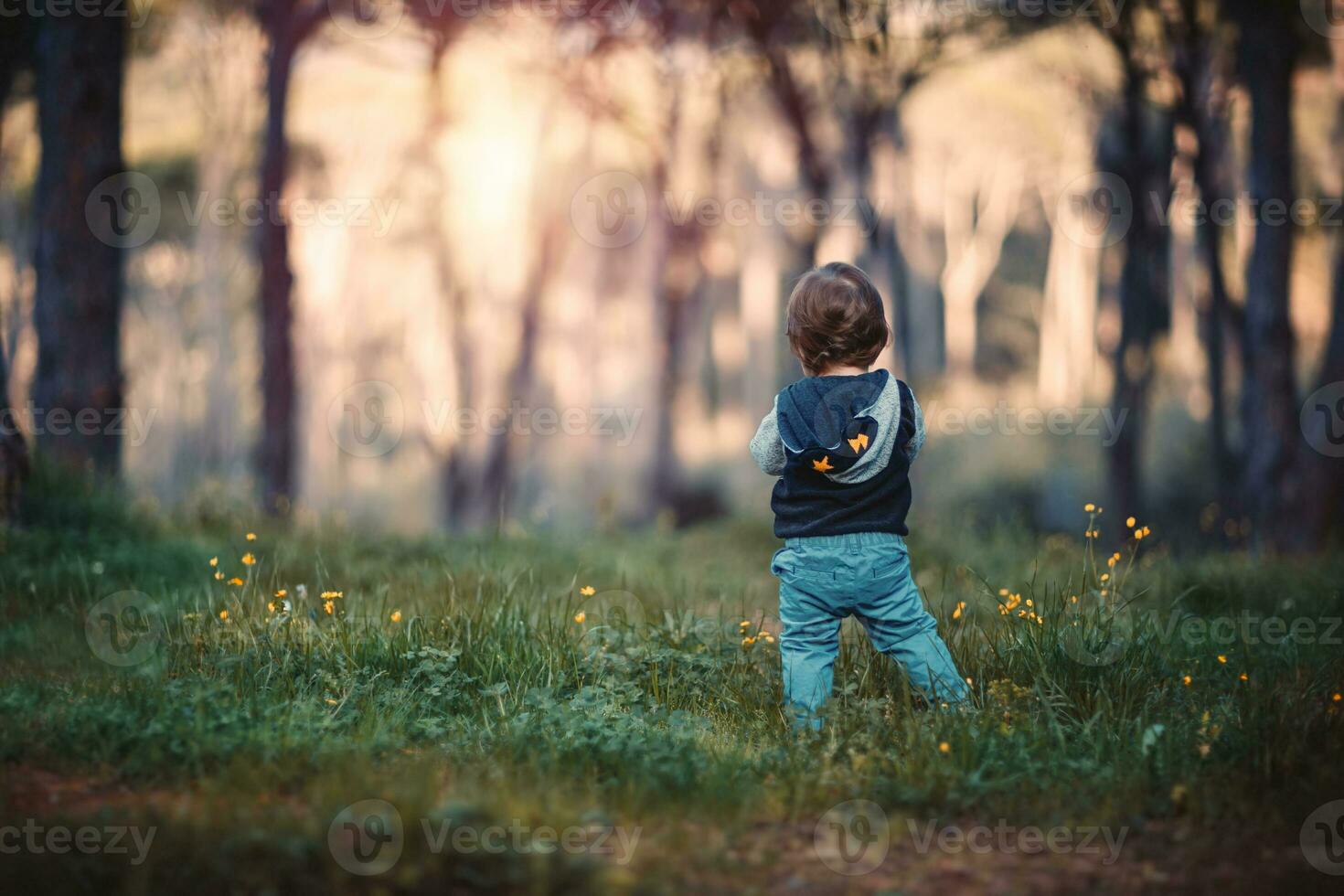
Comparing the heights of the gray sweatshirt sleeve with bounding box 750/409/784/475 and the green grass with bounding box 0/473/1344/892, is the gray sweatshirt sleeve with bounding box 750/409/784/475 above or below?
above

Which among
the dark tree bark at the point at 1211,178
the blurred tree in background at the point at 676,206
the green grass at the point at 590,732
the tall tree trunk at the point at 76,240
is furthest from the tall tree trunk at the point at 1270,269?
the tall tree trunk at the point at 76,240

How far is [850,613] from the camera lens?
13.2 feet

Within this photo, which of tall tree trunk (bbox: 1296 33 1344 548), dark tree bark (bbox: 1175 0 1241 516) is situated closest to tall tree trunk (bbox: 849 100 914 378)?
dark tree bark (bbox: 1175 0 1241 516)

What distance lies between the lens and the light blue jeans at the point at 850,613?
3.89 m

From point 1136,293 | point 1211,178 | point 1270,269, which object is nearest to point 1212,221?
point 1211,178

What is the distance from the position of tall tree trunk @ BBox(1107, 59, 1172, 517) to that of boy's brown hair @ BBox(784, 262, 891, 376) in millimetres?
8896

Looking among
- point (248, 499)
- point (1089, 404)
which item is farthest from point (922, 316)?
point (248, 499)

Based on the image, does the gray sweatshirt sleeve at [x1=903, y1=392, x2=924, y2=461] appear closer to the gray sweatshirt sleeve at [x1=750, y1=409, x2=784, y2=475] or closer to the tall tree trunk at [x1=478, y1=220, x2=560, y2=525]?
the gray sweatshirt sleeve at [x1=750, y1=409, x2=784, y2=475]

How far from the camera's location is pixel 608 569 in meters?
7.05

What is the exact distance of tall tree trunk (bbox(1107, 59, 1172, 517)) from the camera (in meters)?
12.2

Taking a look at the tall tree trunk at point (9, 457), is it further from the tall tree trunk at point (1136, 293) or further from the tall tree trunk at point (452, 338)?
the tall tree trunk at point (452, 338)

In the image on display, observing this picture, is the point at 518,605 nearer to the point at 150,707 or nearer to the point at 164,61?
the point at 150,707

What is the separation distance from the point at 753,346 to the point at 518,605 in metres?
31.7

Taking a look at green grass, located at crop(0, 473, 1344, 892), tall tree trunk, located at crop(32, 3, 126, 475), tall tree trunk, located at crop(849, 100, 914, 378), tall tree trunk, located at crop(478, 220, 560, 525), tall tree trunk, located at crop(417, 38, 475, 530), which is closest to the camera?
green grass, located at crop(0, 473, 1344, 892)
